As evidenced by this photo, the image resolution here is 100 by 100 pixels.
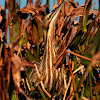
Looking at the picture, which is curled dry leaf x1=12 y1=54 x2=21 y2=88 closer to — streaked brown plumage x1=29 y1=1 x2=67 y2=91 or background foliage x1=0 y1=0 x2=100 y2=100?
background foliage x1=0 y1=0 x2=100 y2=100

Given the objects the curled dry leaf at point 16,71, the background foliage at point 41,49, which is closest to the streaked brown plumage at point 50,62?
the background foliage at point 41,49

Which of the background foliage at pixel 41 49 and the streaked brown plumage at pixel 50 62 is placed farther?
the streaked brown plumage at pixel 50 62

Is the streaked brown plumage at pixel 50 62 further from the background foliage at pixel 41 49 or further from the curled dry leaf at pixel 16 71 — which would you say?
the curled dry leaf at pixel 16 71

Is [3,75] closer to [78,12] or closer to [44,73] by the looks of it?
[44,73]

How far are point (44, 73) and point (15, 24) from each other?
32cm

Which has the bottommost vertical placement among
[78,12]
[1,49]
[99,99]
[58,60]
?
[99,99]

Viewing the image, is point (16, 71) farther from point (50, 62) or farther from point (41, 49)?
point (41, 49)

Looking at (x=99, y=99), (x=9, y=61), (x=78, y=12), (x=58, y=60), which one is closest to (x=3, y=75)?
(x=9, y=61)

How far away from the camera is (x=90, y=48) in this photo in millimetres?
873

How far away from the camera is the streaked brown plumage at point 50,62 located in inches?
43.6

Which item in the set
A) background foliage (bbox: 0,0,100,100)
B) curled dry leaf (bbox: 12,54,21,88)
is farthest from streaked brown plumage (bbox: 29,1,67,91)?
curled dry leaf (bbox: 12,54,21,88)

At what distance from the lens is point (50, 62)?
3.74ft

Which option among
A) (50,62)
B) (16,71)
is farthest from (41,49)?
(16,71)

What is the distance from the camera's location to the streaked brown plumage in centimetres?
111
